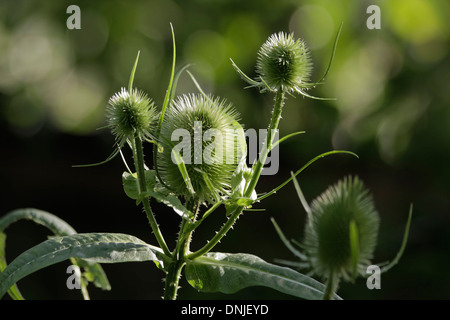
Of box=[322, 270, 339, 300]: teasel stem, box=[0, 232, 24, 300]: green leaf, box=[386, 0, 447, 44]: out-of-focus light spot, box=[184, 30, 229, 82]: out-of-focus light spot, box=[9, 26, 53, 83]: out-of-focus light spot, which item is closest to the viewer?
box=[322, 270, 339, 300]: teasel stem

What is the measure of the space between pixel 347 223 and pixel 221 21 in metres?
2.24

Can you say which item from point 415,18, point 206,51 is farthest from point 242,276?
point 206,51

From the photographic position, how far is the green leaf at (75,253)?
1.95ft

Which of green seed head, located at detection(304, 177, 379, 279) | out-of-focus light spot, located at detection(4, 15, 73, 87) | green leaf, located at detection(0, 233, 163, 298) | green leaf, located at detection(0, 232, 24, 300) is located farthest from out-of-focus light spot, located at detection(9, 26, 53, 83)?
green seed head, located at detection(304, 177, 379, 279)

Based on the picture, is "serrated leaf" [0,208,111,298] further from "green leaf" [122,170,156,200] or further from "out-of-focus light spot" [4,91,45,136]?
"out-of-focus light spot" [4,91,45,136]

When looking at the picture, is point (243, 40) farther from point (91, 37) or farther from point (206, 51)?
point (91, 37)

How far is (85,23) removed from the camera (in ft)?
8.40

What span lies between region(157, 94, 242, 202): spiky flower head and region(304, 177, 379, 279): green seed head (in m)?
0.18

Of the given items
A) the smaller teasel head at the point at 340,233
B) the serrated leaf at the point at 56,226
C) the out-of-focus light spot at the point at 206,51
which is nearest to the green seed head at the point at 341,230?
the smaller teasel head at the point at 340,233

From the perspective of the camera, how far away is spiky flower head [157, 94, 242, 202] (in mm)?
694

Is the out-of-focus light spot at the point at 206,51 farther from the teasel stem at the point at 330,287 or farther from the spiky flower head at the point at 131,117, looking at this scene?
the teasel stem at the point at 330,287

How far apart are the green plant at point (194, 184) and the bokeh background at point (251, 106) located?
5.67ft

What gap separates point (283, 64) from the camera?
669 millimetres

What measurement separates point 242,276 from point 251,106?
2118mm
